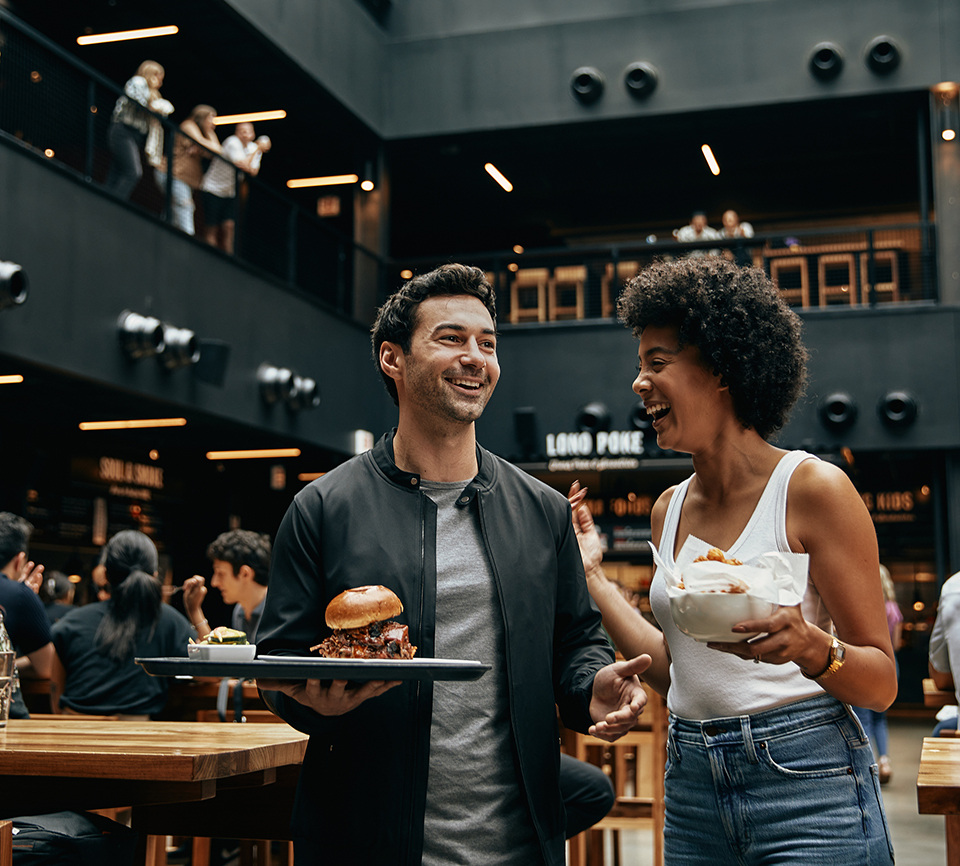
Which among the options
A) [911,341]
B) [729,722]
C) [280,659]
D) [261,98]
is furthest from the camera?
[261,98]

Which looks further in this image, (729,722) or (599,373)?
(599,373)

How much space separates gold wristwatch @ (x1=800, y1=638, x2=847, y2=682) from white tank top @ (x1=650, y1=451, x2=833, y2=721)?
0.17 metres

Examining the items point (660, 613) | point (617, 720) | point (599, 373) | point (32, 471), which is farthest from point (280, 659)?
point (599, 373)

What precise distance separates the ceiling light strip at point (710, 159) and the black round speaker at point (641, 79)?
147 cm

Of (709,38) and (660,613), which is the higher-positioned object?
(709,38)

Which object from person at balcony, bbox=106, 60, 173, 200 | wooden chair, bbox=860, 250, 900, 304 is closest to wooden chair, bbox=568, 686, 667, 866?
person at balcony, bbox=106, 60, 173, 200

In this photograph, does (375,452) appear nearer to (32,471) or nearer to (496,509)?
(496,509)

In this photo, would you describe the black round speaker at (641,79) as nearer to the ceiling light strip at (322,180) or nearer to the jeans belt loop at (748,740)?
the ceiling light strip at (322,180)

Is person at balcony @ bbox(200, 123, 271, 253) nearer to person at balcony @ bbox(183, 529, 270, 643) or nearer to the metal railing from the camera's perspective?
the metal railing

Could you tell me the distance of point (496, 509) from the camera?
7.14ft

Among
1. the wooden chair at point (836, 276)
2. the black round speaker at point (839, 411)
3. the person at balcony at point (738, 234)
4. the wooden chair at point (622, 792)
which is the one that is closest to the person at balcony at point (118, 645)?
the wooden chair at point (622, 792)

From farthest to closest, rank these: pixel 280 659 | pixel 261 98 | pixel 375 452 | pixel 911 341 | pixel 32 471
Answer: pixel 261 98, pixel 911 341, pixel 32 471, pixel 375 452, pixel 280 659

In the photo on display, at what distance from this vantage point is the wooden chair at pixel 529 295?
13398 mm

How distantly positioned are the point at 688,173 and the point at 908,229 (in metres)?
4.36
